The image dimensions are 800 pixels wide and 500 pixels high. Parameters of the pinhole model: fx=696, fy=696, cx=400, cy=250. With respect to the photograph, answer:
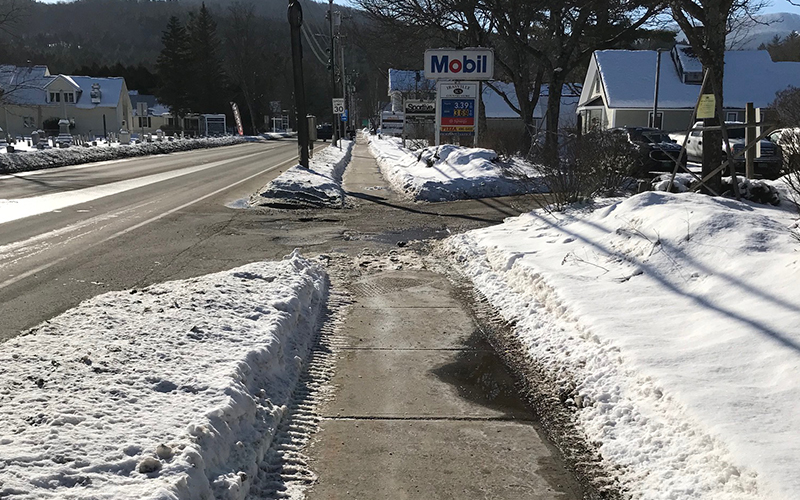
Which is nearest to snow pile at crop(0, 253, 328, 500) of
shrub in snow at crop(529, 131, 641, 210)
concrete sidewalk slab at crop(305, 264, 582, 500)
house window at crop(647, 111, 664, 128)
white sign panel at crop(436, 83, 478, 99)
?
concrete sidewalk slab at crop(305, 264, 582, 500)

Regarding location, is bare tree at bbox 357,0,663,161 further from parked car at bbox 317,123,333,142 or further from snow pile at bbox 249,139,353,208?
parked car at bbox 317,123,333,142

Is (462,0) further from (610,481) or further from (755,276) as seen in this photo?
(610,481)

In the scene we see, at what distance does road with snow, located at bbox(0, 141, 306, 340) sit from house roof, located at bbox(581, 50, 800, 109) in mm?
31311

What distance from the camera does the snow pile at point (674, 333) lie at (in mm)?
3615

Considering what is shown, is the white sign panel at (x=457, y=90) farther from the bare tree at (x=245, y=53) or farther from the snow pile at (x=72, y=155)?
the bare tree at (x=245, y=53)

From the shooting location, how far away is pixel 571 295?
257 inches

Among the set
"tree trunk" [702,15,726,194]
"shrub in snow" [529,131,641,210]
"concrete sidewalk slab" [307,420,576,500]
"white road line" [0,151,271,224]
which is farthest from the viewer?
"white road line" [0,151,271,224]

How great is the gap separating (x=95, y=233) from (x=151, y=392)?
808 centimetres

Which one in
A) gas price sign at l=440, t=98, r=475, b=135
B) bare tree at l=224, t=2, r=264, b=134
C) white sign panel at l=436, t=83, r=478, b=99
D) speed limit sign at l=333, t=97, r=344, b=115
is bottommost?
gas price sign at l=440, t=98, r=475, b=135

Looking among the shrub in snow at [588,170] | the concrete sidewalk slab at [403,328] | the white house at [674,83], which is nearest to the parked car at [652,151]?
the shrub in snow at [588,170]

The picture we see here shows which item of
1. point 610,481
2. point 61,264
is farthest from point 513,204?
point 610,481

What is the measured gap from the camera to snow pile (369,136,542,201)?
17.3m

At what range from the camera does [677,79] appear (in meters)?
46.5

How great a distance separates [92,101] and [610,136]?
242 ft
